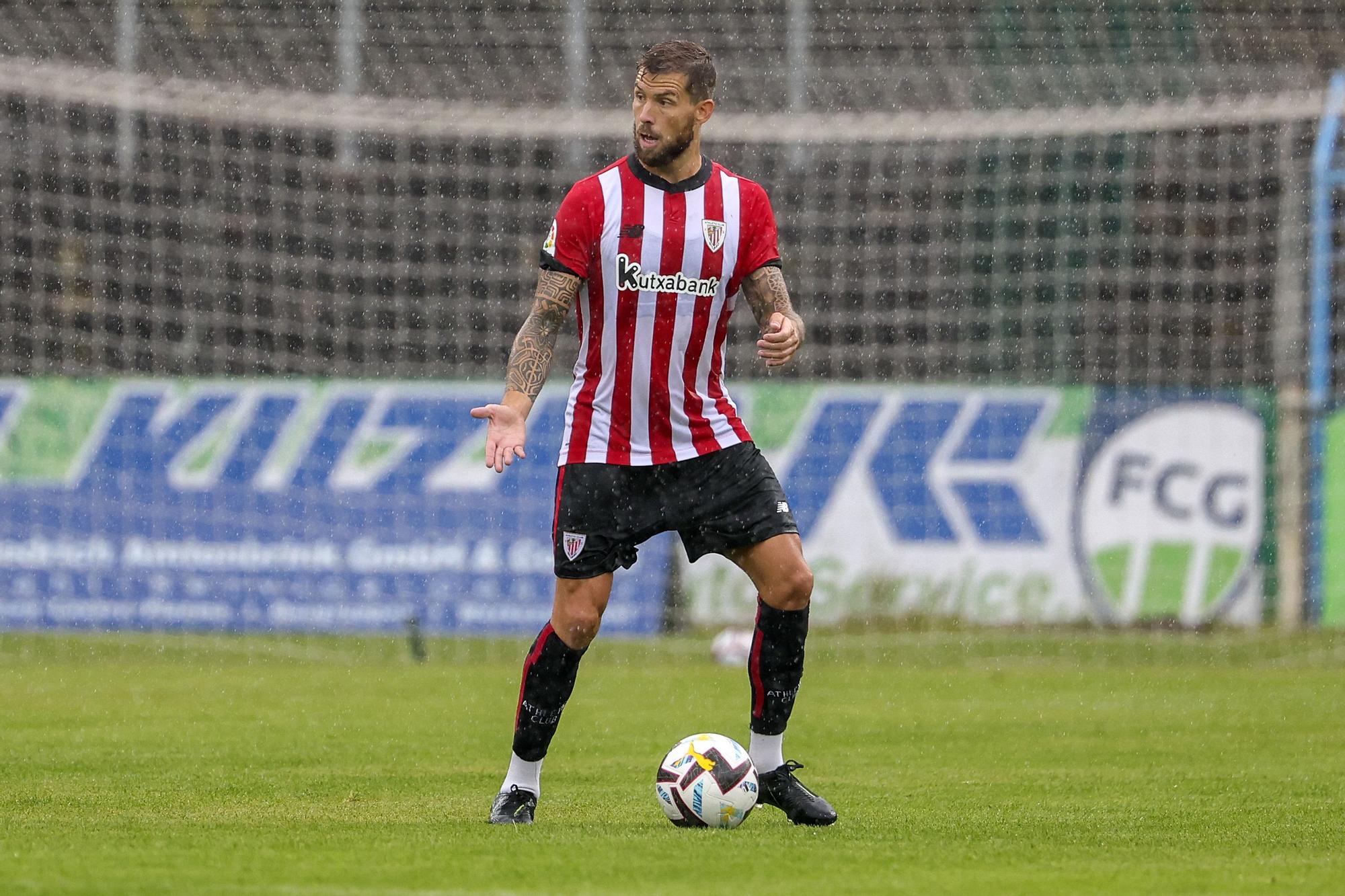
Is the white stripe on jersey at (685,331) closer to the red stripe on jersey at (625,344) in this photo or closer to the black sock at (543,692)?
the red stripe on jersey at (625,344)

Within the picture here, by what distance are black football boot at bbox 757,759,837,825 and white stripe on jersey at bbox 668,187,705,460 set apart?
3.65 feet

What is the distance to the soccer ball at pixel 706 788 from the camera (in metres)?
6.23

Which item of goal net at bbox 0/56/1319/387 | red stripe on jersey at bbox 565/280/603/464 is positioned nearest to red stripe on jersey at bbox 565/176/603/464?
red stripe on jersey at bbox 565/280/603/464

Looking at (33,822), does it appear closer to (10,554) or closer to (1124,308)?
(10,554)

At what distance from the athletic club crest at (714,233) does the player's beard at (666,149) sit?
240mm

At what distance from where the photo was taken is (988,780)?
7.91 meters

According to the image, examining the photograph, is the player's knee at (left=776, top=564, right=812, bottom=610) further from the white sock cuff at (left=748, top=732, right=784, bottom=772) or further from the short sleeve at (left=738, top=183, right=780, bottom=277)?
the short sleeve at (left=738, top=183, right=780, bottom=277)

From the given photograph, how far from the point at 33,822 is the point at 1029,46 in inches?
541

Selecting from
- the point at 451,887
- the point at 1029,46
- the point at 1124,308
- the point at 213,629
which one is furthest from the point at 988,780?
the point at 1029,46

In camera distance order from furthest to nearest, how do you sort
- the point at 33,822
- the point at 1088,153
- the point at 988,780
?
the point at 1088,153 < the point at 988,780 < the point at 33,822

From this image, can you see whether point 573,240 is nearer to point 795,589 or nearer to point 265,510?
point 795,589

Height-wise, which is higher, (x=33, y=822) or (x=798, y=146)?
(x=798, y=146)

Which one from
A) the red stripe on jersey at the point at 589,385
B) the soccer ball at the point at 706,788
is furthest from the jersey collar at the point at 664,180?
the soccer ball at the point at 706,788

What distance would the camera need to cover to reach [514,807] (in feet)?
21.0
